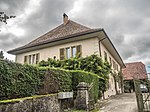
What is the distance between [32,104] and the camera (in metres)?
5.65

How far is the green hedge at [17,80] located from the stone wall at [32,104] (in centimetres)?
146

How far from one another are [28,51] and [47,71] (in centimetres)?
1210

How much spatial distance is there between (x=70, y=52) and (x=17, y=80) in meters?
10.4

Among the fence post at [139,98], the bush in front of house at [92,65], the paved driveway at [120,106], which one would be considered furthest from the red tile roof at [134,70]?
the fence post at [139,98]

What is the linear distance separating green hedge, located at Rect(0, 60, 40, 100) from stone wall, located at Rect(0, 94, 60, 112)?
1.46 meters

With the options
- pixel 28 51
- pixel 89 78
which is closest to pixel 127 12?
pixel 89 78

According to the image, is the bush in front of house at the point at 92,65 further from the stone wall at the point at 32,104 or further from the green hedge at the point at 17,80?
the stone wall at the point at 32,104

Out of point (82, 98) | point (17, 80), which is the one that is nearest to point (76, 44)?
point (82, 98)

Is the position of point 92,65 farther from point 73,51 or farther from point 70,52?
point 70,52

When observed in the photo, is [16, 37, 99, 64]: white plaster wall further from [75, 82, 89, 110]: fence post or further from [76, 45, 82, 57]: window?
[75, 82, 89, 110]: fence post

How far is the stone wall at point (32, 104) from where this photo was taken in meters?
4.70

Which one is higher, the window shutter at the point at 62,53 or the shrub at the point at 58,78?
the window shutter at the point at 62,53

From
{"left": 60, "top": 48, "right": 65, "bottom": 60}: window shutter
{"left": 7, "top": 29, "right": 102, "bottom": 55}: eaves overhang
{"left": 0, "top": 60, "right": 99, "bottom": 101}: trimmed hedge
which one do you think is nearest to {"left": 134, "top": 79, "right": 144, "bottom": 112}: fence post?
{"left": 0, "top": 60, "right": 99, "bottom": 101}: trimmed hedge

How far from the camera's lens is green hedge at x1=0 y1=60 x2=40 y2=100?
6.63 meters
